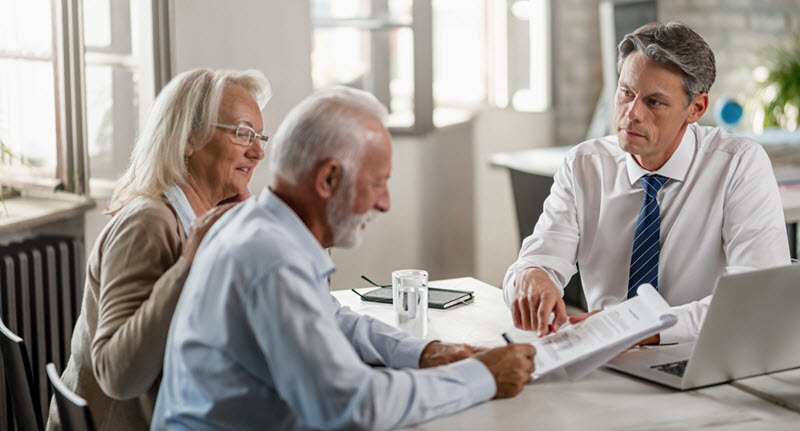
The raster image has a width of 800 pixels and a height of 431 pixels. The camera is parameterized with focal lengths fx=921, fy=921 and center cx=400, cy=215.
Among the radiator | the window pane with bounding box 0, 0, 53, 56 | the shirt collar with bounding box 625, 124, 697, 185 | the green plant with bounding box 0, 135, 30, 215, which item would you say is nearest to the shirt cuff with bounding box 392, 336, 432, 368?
the shirt collar with bounding box 625, 124, 697, 185

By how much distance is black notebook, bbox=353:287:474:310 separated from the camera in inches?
85.6

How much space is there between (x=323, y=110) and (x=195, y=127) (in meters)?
0.65

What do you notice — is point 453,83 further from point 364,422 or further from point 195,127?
point 364,422

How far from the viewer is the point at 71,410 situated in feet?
4.59

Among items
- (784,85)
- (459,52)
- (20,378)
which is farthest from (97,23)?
(784,85)

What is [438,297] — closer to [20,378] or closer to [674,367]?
[674,367]

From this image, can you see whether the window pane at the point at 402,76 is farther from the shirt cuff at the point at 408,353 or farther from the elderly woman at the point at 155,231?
the shirt cuff at the point at 408,353

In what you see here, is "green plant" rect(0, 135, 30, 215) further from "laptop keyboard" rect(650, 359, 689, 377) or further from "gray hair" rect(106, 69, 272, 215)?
"laptop keyboard" rect(650, 359, 689, 377)

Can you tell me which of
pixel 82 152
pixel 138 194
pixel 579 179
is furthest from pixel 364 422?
pixel 82 152

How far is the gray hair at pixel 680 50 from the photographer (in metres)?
2.09

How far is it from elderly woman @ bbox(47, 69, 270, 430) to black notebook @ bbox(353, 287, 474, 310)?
1.37ft

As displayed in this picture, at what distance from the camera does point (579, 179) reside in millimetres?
2342

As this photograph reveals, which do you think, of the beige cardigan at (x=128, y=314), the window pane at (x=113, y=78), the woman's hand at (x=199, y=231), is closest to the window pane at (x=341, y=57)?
the window pane at (x=113, y=78)

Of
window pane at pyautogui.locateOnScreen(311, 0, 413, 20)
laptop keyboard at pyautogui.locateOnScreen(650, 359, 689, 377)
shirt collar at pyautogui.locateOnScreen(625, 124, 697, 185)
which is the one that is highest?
window pane at pyautogui.locateOnScreen(311, 0, 413, 20)
